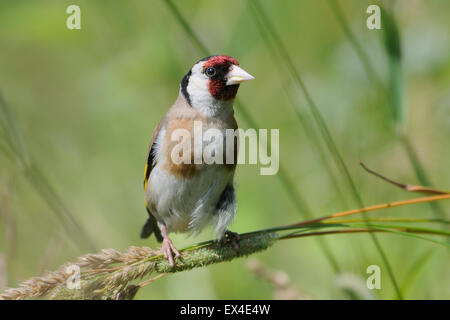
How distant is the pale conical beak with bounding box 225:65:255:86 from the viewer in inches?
101

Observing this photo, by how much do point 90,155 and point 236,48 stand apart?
4.71 feet

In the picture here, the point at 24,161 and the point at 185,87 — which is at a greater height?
the point at 185,87

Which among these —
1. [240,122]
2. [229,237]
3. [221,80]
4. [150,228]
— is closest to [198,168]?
[229,237]

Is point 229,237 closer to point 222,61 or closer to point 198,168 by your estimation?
point 198,168

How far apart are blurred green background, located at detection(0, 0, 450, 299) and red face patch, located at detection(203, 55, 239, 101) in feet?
1.45

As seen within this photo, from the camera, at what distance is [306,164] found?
3863 millimetres

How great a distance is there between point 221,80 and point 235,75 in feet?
0.35

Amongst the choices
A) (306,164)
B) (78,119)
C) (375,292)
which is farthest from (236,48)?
(375,292)

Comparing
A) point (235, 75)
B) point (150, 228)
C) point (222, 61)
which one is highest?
point (222, 61)

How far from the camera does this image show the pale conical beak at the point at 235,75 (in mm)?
2553

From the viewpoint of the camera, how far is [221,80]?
106 inches

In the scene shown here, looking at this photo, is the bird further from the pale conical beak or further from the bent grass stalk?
the bent grass stalk

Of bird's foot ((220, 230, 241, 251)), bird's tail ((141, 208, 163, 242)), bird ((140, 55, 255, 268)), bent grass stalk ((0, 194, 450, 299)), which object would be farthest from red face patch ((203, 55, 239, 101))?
bent grass stalk ((0, 194, 450, 299))

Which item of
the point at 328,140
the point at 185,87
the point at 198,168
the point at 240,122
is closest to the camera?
the point at 328,140
